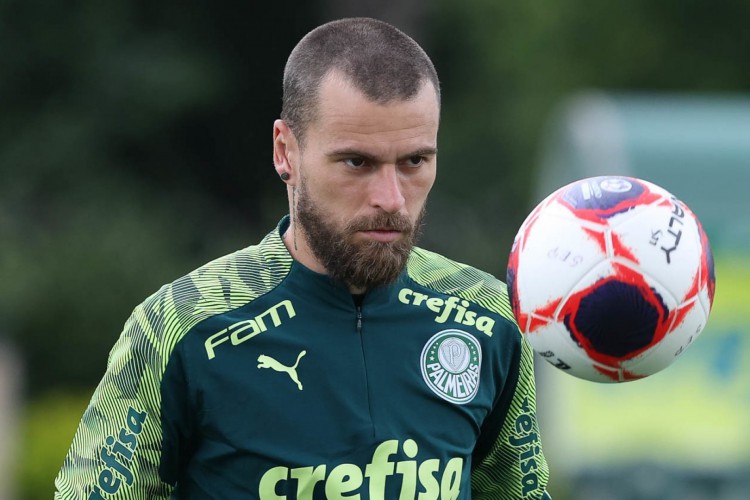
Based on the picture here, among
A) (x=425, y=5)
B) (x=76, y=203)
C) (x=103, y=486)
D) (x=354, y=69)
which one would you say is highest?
(x=354, y=69)

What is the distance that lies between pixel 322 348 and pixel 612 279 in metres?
0.86

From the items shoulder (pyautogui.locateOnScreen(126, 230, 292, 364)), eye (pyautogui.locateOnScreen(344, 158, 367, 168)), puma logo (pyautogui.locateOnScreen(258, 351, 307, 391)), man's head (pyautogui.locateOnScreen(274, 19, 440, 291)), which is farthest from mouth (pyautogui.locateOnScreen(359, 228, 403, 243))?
puma logo (pyautogui.locateOnScreen(258, 351, 307, 391))

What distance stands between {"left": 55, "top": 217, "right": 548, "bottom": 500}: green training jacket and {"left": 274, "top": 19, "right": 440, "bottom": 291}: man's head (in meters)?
0.15

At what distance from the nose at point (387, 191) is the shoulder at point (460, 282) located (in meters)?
0.44

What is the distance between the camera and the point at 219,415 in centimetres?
412

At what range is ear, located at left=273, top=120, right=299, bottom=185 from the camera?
4352 millimetres

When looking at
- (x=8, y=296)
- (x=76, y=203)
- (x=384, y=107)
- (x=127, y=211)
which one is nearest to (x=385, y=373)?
(x=384, y=107)

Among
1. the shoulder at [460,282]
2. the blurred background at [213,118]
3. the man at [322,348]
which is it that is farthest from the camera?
the blurred background at [213,118]

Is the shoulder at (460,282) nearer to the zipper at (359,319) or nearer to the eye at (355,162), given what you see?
the zipper at (359,319)

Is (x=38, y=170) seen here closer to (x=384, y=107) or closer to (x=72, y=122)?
(x=72, y=122)

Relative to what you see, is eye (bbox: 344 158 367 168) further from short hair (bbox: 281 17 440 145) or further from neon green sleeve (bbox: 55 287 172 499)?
neon green sleeve (bbox: 55 287 172 499)

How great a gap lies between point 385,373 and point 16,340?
36.5 ft

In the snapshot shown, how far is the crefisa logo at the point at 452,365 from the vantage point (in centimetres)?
434

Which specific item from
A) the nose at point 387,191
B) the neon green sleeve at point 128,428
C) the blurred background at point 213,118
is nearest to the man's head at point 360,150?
the nose at point 387,191
